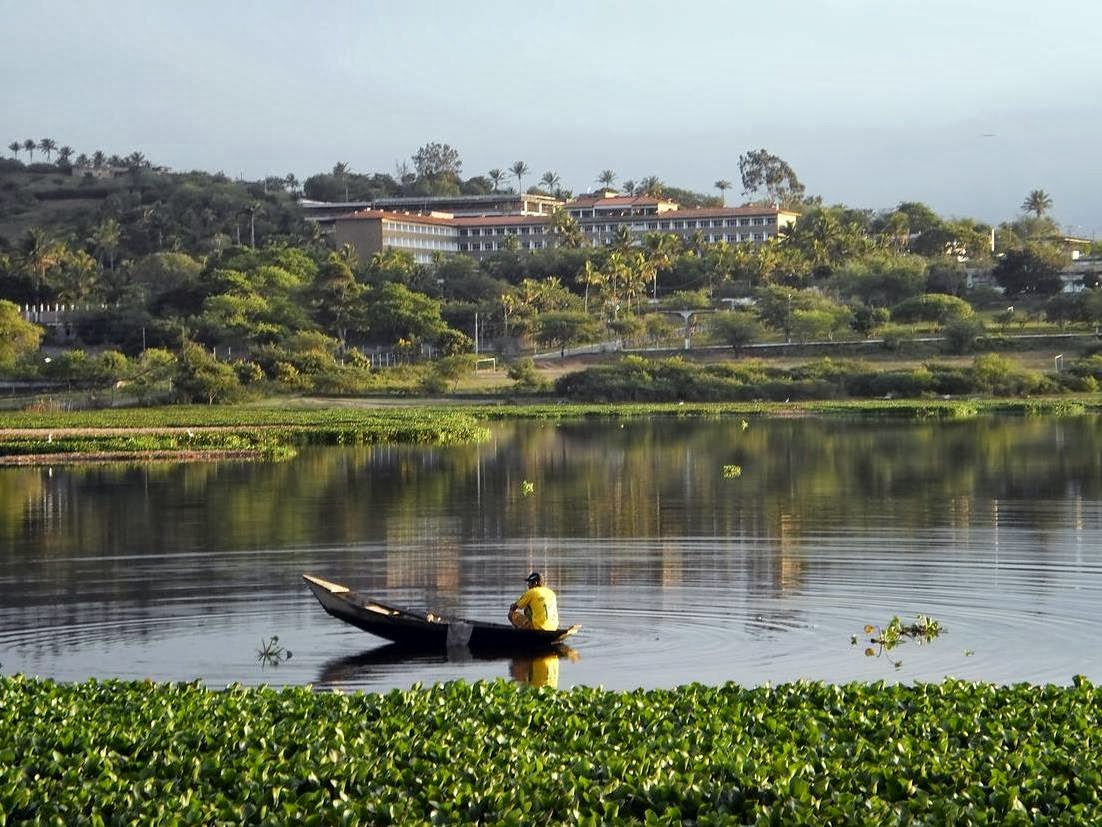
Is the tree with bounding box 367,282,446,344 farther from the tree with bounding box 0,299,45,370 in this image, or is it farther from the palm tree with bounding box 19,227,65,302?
the palm tree with bounding box 19,227,65,302

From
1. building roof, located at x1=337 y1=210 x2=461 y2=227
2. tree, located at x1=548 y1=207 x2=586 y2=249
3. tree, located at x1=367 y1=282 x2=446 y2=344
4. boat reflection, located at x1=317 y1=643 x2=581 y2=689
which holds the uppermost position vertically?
building roof, located at x1=337 y1=210 x2=461 y2=227

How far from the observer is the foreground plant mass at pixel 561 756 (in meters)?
14.4

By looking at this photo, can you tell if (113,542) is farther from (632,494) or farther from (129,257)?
(129,257)

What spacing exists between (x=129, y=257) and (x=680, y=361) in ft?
319

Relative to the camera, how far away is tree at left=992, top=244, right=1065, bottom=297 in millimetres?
142500

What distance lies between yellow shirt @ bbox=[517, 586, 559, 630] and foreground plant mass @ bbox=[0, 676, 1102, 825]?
6086mm

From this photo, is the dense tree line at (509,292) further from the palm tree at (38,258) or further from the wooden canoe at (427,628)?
the wooden canoe at (427,628)

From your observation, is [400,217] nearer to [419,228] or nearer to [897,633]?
[419,228]

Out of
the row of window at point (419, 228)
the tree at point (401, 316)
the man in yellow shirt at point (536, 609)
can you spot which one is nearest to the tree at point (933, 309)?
the tree at point (401, 316)

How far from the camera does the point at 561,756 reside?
15898 millimetres

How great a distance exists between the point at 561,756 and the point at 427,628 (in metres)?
9.94

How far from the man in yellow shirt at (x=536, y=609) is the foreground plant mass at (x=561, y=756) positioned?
6092 millimetres

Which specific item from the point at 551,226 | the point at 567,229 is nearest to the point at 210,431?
the point at 567,229

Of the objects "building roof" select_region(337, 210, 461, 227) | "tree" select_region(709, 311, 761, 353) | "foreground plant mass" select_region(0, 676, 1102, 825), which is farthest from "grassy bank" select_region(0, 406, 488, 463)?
"building roof" select_region(337, 210, 461, 227)
